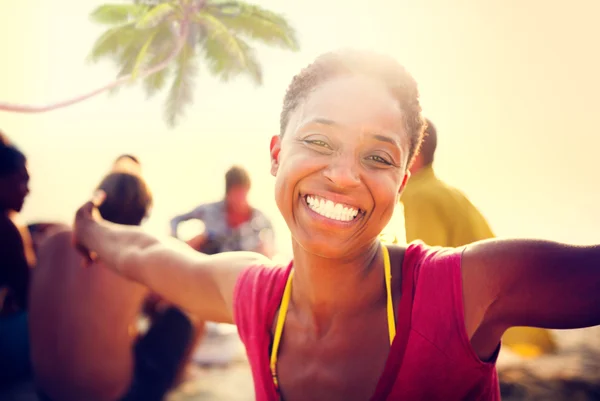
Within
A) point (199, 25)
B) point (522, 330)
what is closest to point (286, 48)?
point (199, 25)

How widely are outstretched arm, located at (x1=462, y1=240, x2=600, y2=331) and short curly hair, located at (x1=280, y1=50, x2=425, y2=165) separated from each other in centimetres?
45

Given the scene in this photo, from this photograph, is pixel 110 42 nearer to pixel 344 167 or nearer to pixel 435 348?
pixel 344 167

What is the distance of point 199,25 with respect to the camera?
15461 millimetres

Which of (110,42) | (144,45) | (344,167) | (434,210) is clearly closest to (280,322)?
(344,167)

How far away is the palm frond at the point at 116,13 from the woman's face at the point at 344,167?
15413mm

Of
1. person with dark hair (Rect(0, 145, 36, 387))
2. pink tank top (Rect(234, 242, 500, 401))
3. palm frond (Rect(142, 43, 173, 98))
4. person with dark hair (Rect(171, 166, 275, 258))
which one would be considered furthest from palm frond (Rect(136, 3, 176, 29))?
pink tank top (Rect(234, 242, 500, 401))

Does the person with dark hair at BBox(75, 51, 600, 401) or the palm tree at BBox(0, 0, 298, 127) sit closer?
the person with dark hair at BBox(75, 51, 600, 401)

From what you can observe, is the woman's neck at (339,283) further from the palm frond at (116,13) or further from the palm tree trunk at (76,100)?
the palm frond at (116,13)

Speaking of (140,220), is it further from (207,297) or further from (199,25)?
(199,25)

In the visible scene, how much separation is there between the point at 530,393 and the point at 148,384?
3.56m

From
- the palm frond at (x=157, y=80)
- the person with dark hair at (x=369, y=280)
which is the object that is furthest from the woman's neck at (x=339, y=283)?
the palm frond at (x=157, y=80)

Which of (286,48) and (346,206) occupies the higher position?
(286,48)

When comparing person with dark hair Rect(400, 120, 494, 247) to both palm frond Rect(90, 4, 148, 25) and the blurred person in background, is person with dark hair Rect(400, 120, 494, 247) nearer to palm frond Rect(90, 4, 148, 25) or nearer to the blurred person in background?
the blurred person in background

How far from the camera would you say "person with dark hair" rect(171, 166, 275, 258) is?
533 cm
